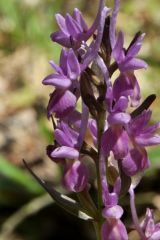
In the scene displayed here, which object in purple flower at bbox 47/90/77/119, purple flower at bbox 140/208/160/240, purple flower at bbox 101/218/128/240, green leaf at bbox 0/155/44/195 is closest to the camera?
purple flower at bbox 47/90/77/119

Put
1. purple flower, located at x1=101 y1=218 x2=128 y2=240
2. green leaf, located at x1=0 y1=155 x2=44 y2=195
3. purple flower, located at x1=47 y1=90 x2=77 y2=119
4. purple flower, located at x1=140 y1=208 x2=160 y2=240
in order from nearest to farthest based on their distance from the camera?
purple flower, located at x1=47 y1=90 x2=77 y2=119, purple flower, located at x1=101 y1=218 x2=128 y2=240, purple flower, located at x1=140 y1=208 x2=160 y2=240, green leaf, located at x1=0 y1=155 x2=44 y2=195

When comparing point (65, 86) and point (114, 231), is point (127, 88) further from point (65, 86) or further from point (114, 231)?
point (114, 231)

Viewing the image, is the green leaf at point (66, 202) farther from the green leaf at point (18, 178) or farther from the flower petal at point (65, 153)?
the green leaf at point (18, 178)

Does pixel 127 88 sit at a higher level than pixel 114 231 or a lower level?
higher

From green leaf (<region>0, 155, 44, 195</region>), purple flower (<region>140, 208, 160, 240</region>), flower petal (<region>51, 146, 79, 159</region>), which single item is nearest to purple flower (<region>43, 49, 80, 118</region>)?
flower petal (<region>51, 146, 79, 159</region>)

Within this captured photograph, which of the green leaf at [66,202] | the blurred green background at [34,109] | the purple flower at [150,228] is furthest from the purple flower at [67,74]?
the blurred green background at [34,109]

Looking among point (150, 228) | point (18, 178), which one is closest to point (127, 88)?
point (150, 228)

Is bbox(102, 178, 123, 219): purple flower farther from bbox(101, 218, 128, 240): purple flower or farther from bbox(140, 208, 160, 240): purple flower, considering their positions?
bbox(140, 208, 160, 240): purple flower
